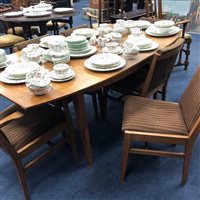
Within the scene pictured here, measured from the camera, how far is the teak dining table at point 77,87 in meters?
1.25

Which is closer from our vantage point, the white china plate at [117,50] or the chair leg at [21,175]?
the chair leg at [21,175]

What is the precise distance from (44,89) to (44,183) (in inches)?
30.2

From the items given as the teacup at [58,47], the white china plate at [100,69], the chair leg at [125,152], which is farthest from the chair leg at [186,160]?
the teacup at [58,47]

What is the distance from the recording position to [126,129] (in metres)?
1.44

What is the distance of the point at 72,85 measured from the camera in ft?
4.48

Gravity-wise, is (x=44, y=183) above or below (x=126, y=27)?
below

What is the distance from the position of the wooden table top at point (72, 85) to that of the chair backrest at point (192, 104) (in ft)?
1.24

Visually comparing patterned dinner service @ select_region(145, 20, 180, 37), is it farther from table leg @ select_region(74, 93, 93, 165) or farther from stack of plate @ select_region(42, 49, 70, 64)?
table leg @ select_region(74, 93, 93, 165)

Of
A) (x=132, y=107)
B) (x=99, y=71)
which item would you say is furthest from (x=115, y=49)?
(x=132, y=107)

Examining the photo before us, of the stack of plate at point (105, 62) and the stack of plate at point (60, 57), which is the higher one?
the stack of plate at point (60, 57)

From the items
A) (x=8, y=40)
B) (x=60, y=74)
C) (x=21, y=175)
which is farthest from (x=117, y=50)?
(x=8, y=40)

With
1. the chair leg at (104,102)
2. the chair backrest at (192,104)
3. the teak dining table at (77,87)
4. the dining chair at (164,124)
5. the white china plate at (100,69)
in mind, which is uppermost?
the white china plate at (100,69)

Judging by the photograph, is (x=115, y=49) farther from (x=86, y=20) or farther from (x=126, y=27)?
(x=86, y=20)

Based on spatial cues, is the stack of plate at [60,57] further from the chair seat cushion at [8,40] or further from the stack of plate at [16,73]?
the chair seat cushion at [8,40]
